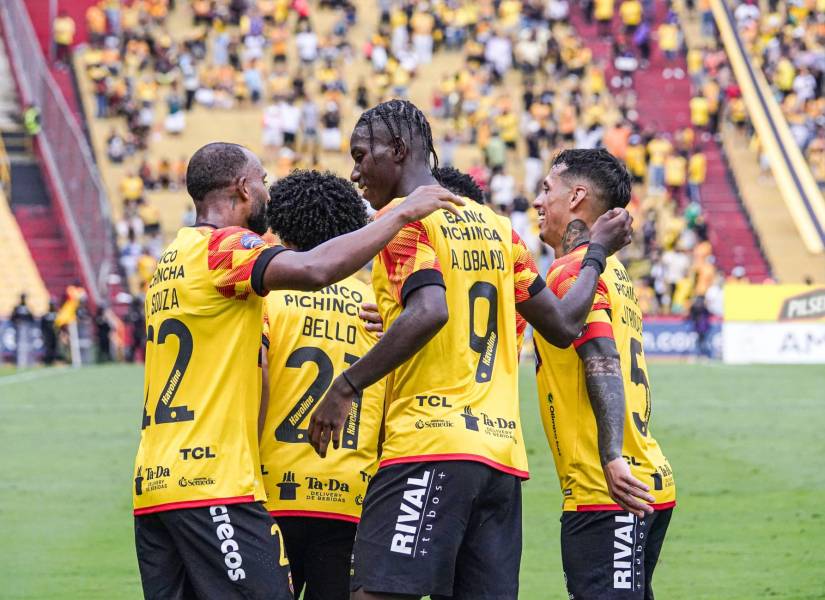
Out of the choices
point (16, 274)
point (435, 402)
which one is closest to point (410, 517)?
point (435, 402)

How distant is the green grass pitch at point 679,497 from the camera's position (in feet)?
30.2

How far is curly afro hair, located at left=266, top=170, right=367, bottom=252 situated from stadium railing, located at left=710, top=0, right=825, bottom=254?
26075 mm

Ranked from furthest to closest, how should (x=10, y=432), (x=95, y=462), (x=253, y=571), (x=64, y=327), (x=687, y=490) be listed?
1. (x=64, y=327)
2. (x=10, y=432)
3. (x=95, y=462)
4. (x=687, y=490)
5. (x=253, y=571)

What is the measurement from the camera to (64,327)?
101 feet

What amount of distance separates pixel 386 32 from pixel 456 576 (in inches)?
Answer: 1532

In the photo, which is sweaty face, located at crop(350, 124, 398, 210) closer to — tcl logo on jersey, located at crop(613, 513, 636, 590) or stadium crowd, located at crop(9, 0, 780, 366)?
tcl logo on jersey, located at crop(613, 513, 636, 590)

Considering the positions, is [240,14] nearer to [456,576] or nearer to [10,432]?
[10,432]

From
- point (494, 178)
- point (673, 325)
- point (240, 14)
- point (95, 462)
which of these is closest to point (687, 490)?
point (95, 462)

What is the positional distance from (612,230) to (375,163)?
1.04 m

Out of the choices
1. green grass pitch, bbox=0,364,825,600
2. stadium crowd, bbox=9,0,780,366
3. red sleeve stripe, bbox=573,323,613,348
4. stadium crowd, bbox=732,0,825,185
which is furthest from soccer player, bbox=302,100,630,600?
stadium crowd, bbox=732,0,825,185

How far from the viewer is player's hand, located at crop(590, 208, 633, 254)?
532 cm

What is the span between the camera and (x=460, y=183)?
5.84m

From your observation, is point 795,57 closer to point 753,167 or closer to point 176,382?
point 753,167

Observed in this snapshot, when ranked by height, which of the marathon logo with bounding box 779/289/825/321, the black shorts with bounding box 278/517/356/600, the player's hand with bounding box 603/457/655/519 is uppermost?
the player's hand with bounding box 603/457/655/519
